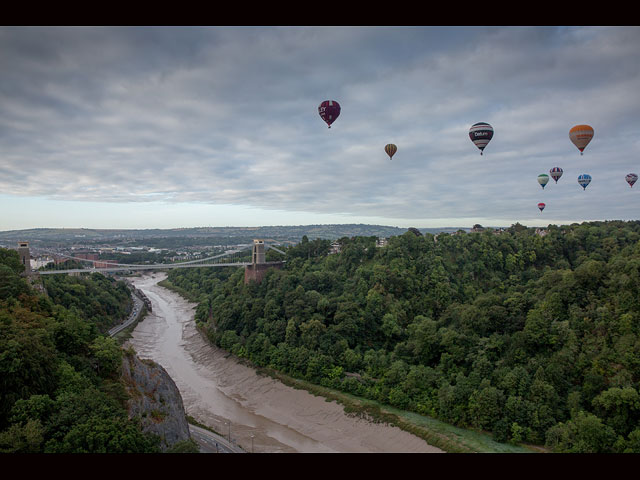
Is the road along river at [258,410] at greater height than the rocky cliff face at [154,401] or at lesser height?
lesser

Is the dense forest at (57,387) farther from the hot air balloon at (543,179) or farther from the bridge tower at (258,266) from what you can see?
the hot air balloon at (543,179)

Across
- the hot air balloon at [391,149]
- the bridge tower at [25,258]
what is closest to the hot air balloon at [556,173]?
the hot air balloon at [391,149]

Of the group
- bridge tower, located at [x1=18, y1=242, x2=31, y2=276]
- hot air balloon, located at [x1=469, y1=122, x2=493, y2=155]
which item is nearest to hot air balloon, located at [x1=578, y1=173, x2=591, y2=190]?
hot air balloon, located at [x1=469, y1=122, x2=493, y2=155]

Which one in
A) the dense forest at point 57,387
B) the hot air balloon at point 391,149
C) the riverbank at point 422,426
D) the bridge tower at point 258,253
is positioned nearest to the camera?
the dense forest at point 57,387

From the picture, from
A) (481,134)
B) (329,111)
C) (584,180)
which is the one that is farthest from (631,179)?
(329,111)

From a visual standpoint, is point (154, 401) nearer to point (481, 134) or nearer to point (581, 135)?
point (481, 134)

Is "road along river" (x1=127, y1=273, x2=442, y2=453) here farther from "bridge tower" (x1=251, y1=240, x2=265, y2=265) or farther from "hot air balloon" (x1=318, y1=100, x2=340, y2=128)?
"hot air balloon" (x1=318, y1=100, x2=340, y2=128)
